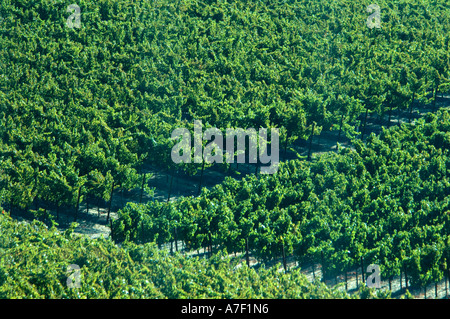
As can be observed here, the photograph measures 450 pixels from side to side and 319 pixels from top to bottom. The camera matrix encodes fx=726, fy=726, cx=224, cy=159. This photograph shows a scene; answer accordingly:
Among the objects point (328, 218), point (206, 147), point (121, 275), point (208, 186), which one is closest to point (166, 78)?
point (208, 186)

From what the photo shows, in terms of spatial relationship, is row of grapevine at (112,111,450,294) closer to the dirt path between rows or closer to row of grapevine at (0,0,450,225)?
the dirt path between rows

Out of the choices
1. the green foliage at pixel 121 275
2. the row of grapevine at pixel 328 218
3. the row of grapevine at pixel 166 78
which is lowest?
the green foliage at pixel 121 275

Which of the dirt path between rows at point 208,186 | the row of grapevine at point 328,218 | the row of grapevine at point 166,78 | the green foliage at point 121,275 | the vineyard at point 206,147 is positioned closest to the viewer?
the green foliage at point 121,275

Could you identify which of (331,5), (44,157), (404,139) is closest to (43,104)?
(44,157)

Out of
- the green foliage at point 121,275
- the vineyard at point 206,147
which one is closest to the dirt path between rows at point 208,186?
the vineyard at point 206,147

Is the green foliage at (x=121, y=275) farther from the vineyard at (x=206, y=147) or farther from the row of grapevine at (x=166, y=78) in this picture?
the row of grapevine at (x=166, y=78)

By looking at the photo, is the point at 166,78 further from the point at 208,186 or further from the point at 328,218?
the point at 328,218

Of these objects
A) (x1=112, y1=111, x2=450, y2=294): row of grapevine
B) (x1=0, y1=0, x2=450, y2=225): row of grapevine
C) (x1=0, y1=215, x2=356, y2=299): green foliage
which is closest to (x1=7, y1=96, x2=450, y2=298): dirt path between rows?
(x1=0, y1=0, x2=450, y2=225): row of grapevine

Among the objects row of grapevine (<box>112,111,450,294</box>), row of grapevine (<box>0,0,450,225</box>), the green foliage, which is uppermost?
row of grapevine (<box>0,0,450,225</box>)

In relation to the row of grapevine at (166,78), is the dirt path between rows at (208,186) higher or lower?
lower

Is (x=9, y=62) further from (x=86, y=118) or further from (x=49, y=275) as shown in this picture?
(x=49, y=275)
